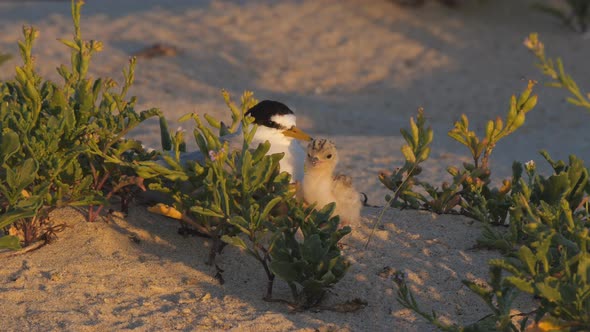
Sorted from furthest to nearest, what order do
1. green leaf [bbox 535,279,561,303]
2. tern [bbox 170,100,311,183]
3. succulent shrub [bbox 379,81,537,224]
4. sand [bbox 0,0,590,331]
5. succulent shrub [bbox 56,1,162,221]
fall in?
1. tern [bbox 170,100,311,183]
2. succulent shrub [bbox 379,81,537,224]
3. succulent shrub [bbox 56,1,162,221]
4. sand [bbox 0,0,590,331]
5. green leaf [bbox 535,279,561,303]

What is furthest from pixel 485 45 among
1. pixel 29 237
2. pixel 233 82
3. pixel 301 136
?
pixel 29 237

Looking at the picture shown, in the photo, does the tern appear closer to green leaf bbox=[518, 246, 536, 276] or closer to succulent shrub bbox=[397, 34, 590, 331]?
succulent shrub bbox=[397, 34, 590, 331]

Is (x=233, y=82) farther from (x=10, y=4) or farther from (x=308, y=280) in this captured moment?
(x=308, y=280)

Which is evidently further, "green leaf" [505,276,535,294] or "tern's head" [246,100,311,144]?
"tern's head" [246,100,311,144]

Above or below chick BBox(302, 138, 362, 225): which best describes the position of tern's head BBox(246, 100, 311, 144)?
above

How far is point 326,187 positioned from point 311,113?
449 cm

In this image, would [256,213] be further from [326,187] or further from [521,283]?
[521,283]

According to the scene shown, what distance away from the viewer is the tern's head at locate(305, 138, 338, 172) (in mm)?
3861

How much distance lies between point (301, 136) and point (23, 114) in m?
1.40

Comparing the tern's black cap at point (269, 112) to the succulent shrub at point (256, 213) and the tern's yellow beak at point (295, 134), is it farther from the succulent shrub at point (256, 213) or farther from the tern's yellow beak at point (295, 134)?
the succulent shrub at point (256, 213)

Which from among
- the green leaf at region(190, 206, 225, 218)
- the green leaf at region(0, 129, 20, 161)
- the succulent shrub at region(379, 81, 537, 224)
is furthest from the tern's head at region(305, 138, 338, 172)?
the green leaf at region(0, 129, 20, 161)

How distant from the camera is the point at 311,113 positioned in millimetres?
8297

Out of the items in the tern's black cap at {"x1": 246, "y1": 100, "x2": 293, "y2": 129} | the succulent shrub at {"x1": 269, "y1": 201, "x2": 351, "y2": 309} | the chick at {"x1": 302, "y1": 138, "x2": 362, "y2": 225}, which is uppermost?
the tern's black cap at {"x1": 246, "y1": 100, "x2": 293, "y2": 129}

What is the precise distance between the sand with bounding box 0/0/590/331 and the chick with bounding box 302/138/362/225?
11 centimetres
